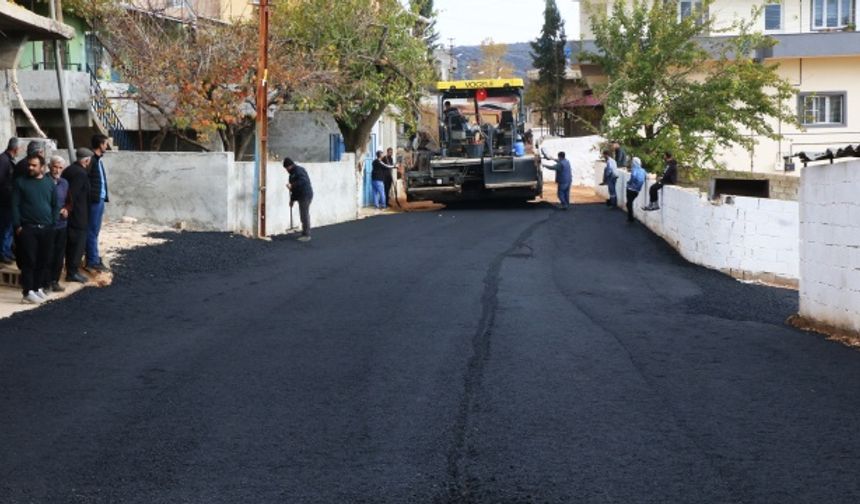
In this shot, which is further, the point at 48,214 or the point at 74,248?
the point at 74,248

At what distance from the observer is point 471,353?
397 inches

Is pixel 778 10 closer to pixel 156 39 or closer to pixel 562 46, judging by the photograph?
pixel 156 39

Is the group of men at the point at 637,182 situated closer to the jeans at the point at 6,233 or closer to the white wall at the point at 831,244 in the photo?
the white wall at the point at 831,244

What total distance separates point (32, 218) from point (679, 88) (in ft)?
93.7

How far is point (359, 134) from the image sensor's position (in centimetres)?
3453

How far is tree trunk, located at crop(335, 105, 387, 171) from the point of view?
112 ft

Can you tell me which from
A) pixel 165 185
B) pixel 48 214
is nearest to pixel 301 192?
pixel 165 185

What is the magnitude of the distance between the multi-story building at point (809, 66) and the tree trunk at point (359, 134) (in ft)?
37.3

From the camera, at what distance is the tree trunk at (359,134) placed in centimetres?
3425

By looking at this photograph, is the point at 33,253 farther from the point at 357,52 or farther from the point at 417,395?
the point at 357,52

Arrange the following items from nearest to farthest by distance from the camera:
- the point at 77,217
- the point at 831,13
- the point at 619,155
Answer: the point at 77,217 → the point at 619,155 → the point at 831,13

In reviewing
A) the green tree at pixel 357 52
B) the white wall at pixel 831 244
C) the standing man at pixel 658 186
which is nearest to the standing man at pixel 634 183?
the standing man at pixel 658 186

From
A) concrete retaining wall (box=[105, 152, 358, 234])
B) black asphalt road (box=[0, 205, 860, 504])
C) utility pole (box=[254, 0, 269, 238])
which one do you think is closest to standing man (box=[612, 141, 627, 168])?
utility pole (box=[254, 0, 269, 238])

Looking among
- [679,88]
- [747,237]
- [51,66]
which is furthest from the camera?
[679,88]
